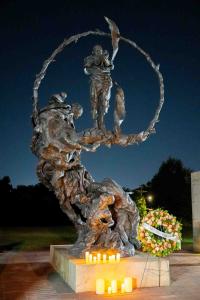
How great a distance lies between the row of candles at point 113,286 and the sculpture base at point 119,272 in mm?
239

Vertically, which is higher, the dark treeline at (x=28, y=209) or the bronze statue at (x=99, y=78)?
the bronze statue at (x=99, y=78)

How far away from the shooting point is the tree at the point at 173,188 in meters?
39.8

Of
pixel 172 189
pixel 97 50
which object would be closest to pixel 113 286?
pixel 97 50

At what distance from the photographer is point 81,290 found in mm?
7820

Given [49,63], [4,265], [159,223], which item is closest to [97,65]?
[49,63]

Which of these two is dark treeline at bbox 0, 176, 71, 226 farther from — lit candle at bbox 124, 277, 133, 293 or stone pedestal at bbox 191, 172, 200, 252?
lit candle at bbox 124, 277, 133, 293

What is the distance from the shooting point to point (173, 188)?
1724 inches

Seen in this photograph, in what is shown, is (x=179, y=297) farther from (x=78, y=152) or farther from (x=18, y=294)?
(x=78, y=152)

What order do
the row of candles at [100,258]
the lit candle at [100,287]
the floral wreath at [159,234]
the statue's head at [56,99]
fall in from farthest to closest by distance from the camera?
the statue's head at [56,99] → the floral wreath at [159,234] → the row of candles at [100,258] → the lit candle at [100,287]

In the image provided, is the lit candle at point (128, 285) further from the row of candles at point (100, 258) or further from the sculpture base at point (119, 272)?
the row of candles at point (100, 258)

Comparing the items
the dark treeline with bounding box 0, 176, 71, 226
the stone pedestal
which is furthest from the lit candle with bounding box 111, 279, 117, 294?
the dark treeline with bounding box 0, 176, 71, 226

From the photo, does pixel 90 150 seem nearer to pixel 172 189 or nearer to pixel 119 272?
pixel 119 272

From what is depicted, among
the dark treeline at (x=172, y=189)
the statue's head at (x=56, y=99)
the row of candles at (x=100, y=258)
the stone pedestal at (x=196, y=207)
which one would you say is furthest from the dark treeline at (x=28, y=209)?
the row of candles at (x=100, y=258)

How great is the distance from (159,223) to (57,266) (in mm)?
3129
